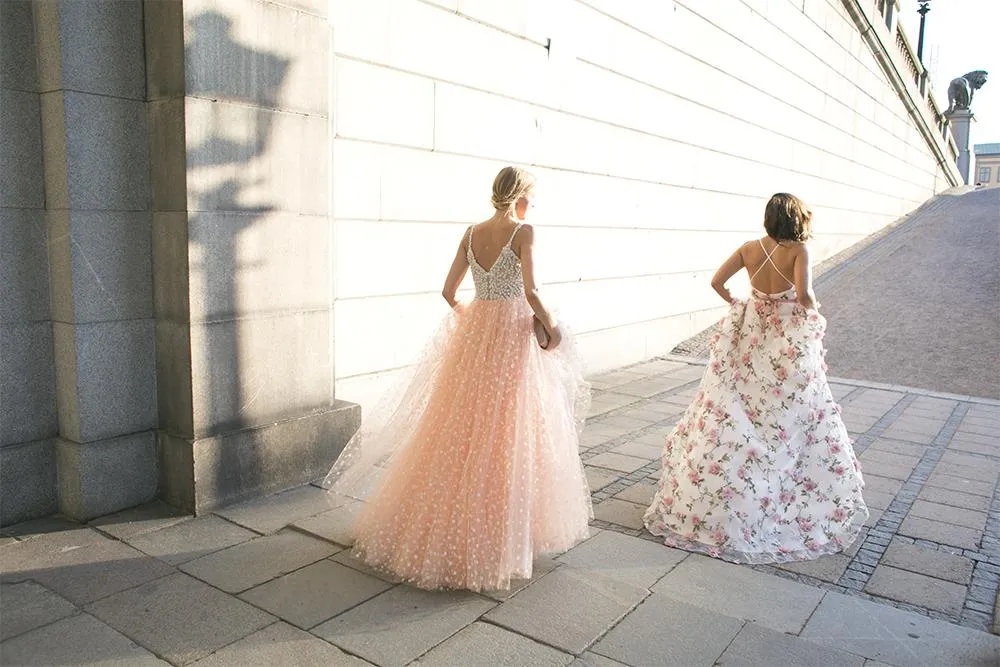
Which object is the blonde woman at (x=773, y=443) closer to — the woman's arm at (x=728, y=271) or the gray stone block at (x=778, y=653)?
the woman's arm at (x=728, y=271)

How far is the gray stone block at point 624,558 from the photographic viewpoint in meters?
3.67

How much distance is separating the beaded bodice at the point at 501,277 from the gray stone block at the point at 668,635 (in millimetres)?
1457

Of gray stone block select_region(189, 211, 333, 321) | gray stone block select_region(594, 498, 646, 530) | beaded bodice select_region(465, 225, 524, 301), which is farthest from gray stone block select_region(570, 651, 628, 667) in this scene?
gray stone block select_region(189, 211, 333, 321)

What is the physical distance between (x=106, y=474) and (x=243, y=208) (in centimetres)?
152

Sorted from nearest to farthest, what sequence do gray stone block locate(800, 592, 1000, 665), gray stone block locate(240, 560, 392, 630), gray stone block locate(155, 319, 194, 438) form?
1. gray stone block locate(800, 592, 1000, 665)
2. gray stone block locate(240, 560, 392, 630)
3. gray stone block locate(155, 319, 194, 438)

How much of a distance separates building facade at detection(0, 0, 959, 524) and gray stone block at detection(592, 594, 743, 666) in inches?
89.1

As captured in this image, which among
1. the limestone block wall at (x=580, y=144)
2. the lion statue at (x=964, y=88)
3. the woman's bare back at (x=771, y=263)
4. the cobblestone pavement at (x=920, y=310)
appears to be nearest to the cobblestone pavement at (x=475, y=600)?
the woman's bare back at (x=771, y=263)

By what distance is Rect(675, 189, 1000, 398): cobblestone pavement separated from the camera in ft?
29.3

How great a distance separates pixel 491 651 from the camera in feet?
9.59

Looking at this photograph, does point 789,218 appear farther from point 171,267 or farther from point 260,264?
point 171,267

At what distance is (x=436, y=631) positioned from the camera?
3.06 metres

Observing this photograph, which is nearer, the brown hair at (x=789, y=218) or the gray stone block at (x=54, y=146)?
the gray stone block at (x=54, y=146)

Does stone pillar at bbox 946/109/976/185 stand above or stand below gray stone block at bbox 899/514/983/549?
above

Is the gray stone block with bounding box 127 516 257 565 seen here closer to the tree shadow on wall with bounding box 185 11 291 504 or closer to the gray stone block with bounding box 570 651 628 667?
the tree shadow on wall with bounding box 185 11 291 504
